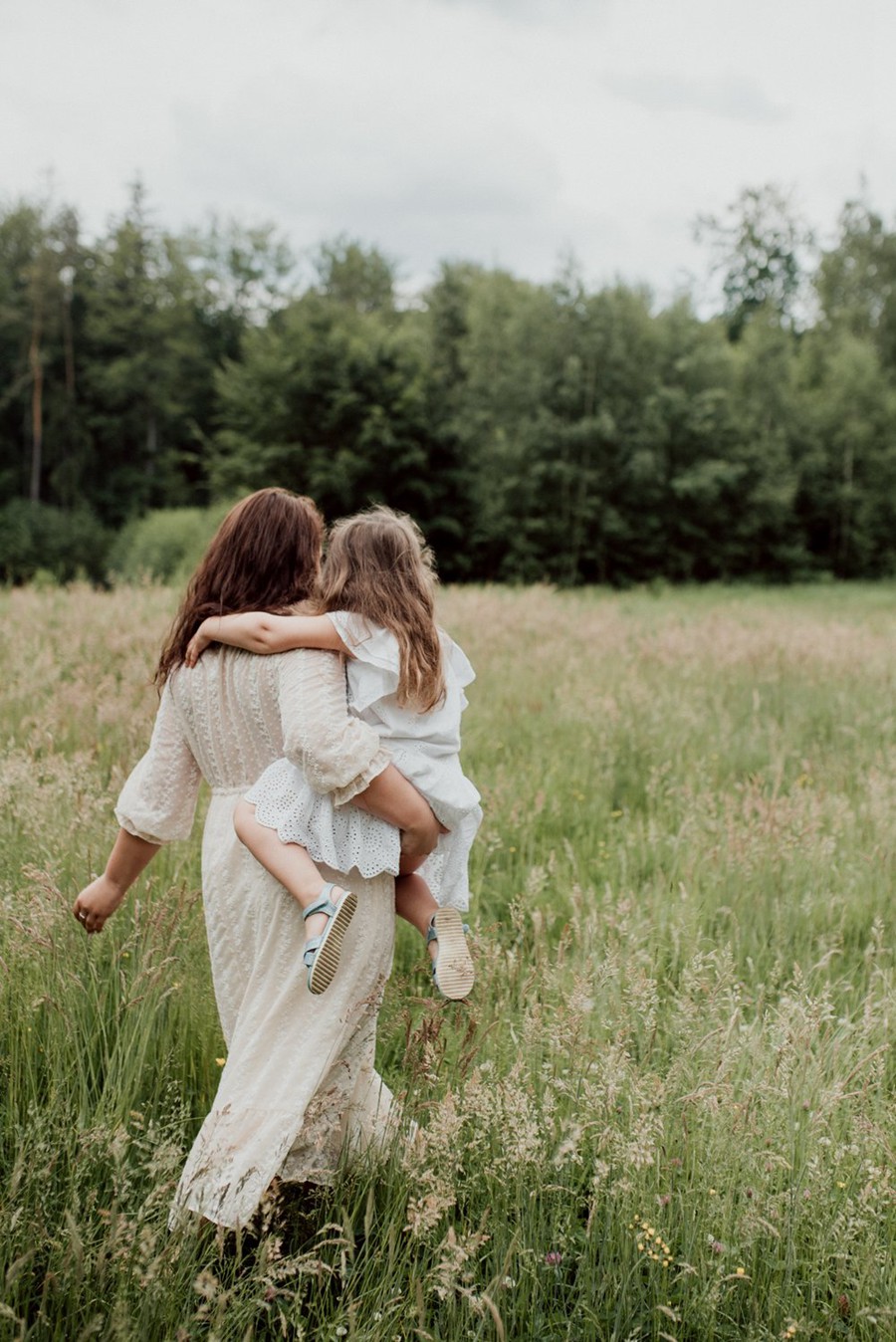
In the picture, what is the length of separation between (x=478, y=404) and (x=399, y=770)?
32.7 meters

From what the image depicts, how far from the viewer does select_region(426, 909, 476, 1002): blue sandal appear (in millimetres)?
2086

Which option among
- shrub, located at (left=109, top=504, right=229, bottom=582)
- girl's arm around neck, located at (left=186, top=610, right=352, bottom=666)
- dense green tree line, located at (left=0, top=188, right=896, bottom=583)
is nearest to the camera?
girl's arm around neck, located at (left=186, top=610, right=352, bottom=666)

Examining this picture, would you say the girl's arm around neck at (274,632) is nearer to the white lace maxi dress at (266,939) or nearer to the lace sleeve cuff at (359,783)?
the white lace maxi dress at (266,939)

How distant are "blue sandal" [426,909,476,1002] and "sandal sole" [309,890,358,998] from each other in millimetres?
273

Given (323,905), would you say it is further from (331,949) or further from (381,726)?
(381,726)

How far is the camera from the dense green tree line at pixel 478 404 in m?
31.9

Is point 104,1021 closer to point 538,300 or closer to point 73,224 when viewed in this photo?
point 538,300

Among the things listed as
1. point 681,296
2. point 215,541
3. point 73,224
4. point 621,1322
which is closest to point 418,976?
point 621,1322

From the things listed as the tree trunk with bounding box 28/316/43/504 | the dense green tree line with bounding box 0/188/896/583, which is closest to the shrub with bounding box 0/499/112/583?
the dense green tree line with bounding box 0/188/896/583

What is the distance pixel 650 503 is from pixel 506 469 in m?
5.16

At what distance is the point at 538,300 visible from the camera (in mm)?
30719

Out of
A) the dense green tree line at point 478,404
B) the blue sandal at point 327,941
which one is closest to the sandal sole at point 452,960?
the blue sandal at point 327,941

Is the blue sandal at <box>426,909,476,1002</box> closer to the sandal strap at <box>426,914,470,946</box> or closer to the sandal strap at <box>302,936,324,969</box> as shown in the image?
the sandal strap at <box>426,914,470,946</box>

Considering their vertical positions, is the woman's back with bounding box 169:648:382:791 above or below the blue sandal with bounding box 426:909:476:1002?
above
